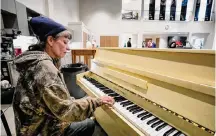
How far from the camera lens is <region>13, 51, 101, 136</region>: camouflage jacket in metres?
0.85

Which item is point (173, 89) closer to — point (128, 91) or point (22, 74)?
point (128, 91)

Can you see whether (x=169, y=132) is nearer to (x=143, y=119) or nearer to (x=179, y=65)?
(x=143, y=119)

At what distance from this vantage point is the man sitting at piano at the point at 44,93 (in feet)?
2.82

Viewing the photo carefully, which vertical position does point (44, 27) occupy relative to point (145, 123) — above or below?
above

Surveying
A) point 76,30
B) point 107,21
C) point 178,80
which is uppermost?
point 107,21

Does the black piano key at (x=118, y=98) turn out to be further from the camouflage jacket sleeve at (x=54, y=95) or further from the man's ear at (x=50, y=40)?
the man's ear at (x=50, y=40)

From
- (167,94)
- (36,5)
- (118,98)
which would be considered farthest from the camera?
(36,5)

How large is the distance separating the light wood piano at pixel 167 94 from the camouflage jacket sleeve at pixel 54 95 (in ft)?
1.14

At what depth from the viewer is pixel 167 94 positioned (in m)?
0.94

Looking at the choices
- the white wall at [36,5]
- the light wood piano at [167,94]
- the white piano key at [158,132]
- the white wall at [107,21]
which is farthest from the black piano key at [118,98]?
the white wall at [107,21]

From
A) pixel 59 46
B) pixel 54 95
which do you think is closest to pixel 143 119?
pixel 54 95

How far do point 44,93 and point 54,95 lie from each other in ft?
0.20

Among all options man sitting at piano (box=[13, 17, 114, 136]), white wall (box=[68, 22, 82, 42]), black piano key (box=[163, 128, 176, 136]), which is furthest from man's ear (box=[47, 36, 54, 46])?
white wall (box=[68, 22, 82, 42])

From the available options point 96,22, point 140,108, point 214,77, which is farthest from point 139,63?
point 96,22
